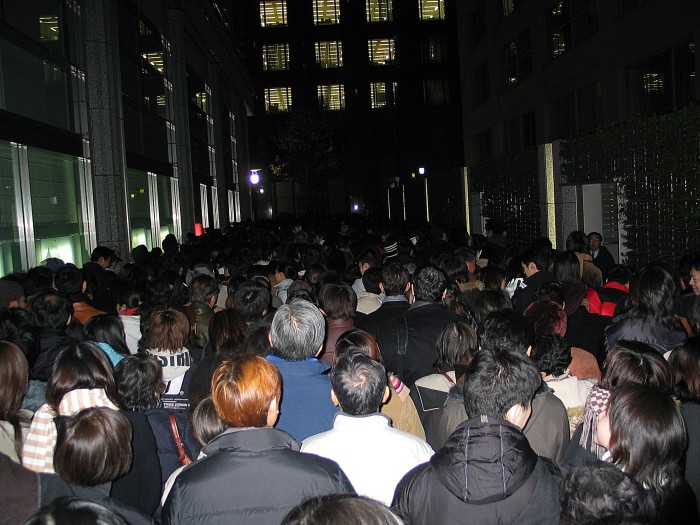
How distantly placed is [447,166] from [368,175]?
20.2 feet

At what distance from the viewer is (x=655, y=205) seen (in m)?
14.0

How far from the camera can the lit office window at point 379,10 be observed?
57094 mm

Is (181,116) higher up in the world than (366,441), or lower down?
higher up

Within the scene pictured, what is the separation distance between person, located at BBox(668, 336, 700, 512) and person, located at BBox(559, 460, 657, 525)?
140 cm

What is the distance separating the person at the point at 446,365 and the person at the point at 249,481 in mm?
1898

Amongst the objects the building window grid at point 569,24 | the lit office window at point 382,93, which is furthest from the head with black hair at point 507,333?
the lit office window at point 382,93

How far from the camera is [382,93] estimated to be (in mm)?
58031

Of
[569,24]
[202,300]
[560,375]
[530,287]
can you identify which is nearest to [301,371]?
[560,375]

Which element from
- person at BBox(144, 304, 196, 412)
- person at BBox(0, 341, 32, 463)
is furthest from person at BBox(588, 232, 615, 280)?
person at BBox(0, 341, 32, 463)

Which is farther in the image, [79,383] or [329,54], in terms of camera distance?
[329,54]

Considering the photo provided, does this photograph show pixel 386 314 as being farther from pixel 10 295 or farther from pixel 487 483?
pixel 487 483

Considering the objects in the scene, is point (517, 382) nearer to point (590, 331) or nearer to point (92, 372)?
point (92, 372)

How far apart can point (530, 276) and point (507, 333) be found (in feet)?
13.2

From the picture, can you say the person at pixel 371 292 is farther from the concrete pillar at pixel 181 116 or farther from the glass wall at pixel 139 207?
the concrete pillar at pixel 181 116
